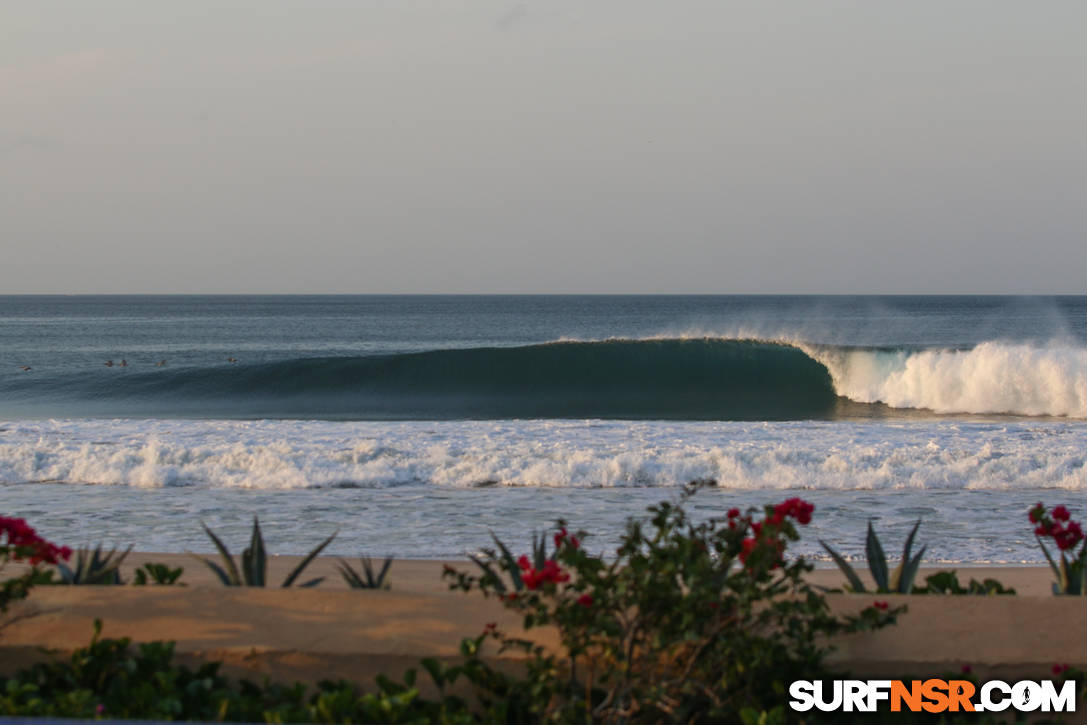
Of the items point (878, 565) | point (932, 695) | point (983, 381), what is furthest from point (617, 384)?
point (932, 695)

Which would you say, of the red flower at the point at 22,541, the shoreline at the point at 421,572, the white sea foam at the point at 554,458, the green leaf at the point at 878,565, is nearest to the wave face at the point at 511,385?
the white sea foam at the point at 554,458

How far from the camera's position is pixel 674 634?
3064 mm

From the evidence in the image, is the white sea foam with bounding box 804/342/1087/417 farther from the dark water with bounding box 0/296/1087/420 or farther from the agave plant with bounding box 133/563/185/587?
the agave plant with bounding box 133/563/185/587

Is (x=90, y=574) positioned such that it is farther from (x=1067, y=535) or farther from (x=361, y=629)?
(x=1067, y=535)

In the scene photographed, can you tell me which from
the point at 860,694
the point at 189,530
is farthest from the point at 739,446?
the point at 860,694

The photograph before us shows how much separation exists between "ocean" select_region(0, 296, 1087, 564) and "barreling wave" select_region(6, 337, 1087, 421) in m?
0.07

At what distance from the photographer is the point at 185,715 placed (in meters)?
3.24

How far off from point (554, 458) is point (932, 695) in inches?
317

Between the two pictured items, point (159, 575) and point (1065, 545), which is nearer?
point (1065, 545)

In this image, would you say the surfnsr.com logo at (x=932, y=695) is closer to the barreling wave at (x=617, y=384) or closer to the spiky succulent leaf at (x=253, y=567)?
the spiky succulent leaf at (x=253, y=567)

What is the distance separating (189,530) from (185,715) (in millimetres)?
5174

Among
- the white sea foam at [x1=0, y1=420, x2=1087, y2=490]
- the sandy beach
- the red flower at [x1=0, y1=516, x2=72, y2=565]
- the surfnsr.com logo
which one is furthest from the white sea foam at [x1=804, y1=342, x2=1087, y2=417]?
the red flower at [x1=0, y1=516, x2=72, y2=565]

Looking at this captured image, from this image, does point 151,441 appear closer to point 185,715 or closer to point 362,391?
point 185,715

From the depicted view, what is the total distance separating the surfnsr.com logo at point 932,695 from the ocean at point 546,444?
3890mm
